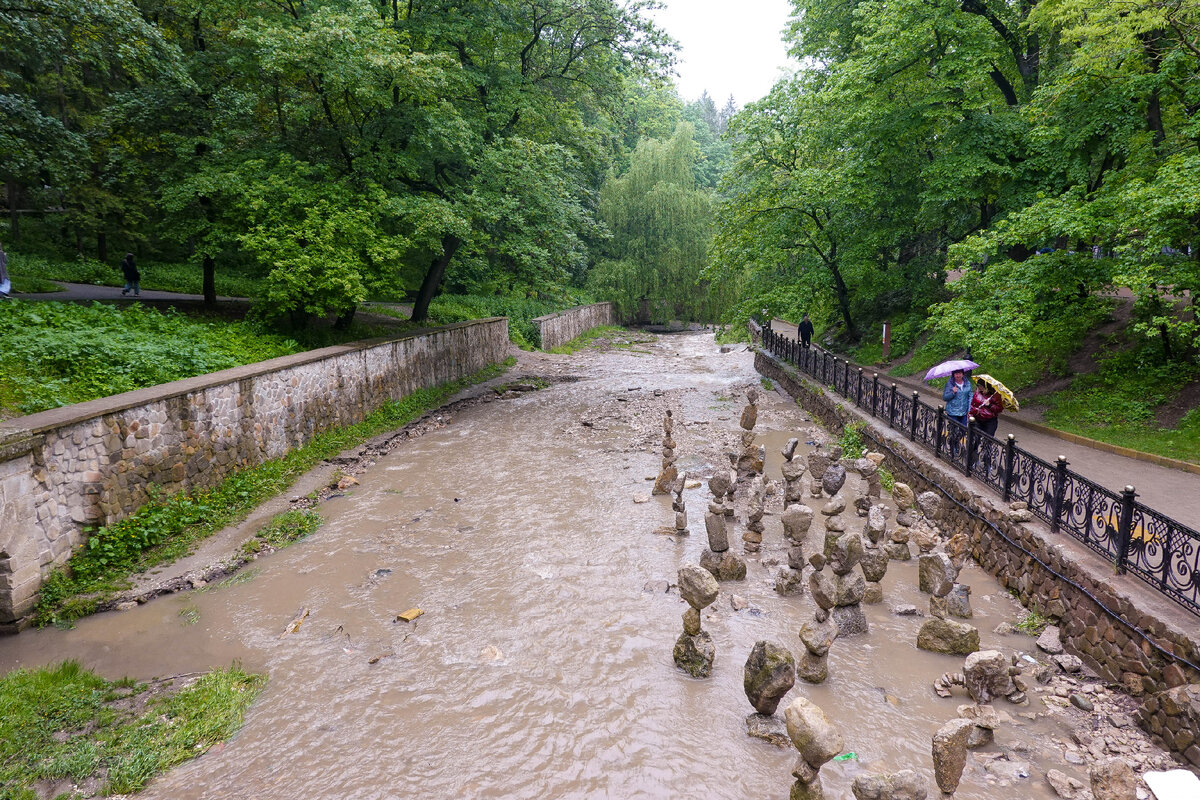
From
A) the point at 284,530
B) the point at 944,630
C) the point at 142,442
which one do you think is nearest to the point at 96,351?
the point at 142,442

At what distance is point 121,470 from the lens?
7.71 m

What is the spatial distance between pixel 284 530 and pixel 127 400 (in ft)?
8.51

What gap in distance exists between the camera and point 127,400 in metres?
7.95

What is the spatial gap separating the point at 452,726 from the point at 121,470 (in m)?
5.71

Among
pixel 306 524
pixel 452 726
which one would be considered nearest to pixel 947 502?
pixel 452 726

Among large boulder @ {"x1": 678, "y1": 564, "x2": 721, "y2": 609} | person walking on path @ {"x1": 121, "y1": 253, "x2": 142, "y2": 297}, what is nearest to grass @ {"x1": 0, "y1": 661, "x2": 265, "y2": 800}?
large boulder @ {"x1": 678, "y1": 564, "x2": 721, "y2": 609}

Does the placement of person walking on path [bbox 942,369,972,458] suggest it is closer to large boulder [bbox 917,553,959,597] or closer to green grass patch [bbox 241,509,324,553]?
large boulder [bbox 917,553,959,597]

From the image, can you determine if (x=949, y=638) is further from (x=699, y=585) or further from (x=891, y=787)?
(x=891, y=787)

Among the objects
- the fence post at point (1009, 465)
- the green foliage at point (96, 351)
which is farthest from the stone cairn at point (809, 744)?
the green foliage at point (96, 351)

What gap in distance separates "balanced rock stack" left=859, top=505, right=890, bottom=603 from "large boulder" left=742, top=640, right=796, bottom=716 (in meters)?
2.39

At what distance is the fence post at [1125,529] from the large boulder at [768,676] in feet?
11.0

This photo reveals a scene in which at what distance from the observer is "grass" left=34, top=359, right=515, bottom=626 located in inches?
261

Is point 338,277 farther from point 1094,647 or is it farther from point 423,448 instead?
point 1094,647

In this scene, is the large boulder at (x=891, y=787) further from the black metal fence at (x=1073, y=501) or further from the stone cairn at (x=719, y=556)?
Result: the stone cairn at (x=719, y=556)
